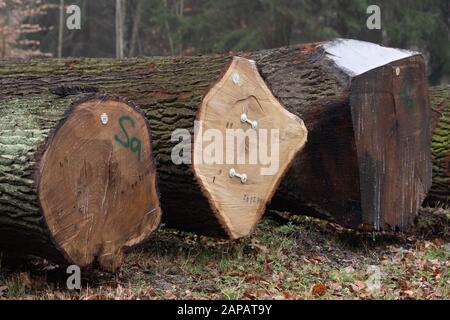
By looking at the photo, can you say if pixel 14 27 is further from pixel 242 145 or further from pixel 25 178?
pixel 25 178

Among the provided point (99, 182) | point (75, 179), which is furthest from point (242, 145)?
point (75, 179)

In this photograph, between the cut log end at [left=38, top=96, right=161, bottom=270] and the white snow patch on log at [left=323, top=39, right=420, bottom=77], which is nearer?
the cut log end at [left=38, top=96, right=161, bottom=270]

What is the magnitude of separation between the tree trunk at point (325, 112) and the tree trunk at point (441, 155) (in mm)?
643

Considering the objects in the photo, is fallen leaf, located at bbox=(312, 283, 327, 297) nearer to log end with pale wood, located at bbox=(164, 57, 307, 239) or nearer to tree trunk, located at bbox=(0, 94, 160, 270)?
log end with pale wood, located at bbox=(164, 57, 307, 239)

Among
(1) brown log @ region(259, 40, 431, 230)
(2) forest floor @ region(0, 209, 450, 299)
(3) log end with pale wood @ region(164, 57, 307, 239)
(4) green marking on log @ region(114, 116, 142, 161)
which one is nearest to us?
(2) forest floor @ region(0, 209, 450, 299)

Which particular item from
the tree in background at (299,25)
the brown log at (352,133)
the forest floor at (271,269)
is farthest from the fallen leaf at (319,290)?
the tree in background at (299,25)

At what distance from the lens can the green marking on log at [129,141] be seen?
539 cm

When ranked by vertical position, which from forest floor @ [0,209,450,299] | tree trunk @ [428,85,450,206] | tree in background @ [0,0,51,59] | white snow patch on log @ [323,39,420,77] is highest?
tree in background @ [0,0,51,59]

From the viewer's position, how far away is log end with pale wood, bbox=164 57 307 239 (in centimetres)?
607

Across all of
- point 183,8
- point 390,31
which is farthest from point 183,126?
point 183,8

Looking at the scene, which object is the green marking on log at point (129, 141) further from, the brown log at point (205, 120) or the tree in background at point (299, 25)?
the tree in background at point (299, 25)

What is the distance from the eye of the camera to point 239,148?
6363 millimetres

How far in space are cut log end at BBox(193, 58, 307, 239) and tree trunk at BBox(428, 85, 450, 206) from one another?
8.46 ft

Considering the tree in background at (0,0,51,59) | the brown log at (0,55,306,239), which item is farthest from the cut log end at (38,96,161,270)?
the tree in background at (0,0,51,59)
